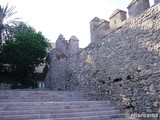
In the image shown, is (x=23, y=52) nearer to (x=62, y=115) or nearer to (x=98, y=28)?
(x=98, y=28)

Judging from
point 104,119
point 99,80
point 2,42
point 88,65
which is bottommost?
point 104,119

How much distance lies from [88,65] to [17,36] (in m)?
6.47

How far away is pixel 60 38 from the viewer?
13922 millimetres

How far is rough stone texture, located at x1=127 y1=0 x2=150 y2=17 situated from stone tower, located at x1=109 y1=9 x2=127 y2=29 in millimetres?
473

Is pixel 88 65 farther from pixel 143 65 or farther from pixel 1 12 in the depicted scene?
pixel 1 12

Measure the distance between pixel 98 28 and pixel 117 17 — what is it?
1178mm

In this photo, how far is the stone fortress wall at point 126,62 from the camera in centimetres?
565

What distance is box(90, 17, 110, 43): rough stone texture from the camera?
821cm

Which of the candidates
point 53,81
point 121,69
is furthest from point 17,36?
point 121,69

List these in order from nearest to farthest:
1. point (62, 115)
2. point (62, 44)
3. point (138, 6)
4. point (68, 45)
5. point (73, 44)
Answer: point (62, 115) < point (138, 6) < point (73, 44) < point (68, 45) < point (62, 44)

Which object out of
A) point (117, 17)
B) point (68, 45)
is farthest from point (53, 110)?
point (68, 45)

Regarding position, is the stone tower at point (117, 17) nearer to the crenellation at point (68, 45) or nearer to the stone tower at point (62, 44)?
the crenellation at point (68, 45)

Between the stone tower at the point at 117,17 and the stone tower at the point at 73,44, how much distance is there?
5.20 m

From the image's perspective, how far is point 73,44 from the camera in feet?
42.2
